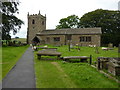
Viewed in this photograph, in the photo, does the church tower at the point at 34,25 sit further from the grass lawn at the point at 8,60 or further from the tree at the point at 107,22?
the grass lawn at the point at 8,60

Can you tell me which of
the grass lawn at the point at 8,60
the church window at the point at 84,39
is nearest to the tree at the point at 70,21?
the church window at the point at 84,39

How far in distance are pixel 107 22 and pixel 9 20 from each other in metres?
33.2

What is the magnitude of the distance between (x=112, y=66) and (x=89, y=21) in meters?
43.5

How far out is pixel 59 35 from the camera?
4125cm

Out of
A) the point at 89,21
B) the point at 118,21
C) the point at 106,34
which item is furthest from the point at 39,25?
the point at 118,21

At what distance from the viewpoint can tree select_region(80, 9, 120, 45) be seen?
152 feet

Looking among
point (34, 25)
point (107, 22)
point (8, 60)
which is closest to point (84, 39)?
point (107, 22)

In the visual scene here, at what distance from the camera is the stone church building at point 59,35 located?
124 feet

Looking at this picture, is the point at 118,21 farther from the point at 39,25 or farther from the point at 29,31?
the point at 29,31

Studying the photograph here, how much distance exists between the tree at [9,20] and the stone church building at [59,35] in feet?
30.7

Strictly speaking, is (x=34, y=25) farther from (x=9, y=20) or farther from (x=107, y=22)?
(x=107, y=22)

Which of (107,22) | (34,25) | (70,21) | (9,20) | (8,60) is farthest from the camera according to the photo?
(70,21)

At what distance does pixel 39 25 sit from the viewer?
47.2 metres

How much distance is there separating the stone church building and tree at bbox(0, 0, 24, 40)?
935 cm
